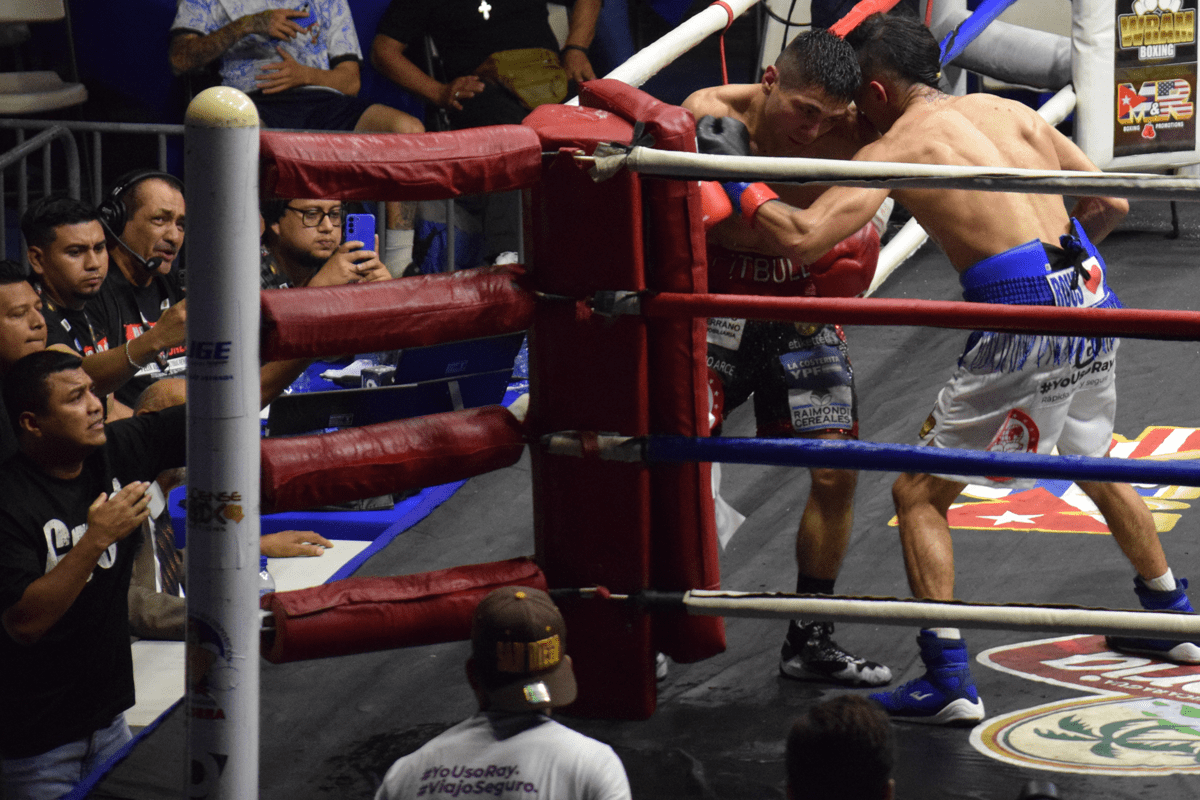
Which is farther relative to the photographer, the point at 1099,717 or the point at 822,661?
the point at 822,661

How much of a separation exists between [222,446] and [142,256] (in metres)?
2.20

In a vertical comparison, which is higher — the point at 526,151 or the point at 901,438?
the point at 526,151

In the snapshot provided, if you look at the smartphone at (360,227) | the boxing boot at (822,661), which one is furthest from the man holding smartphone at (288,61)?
the boxing boot at (822,661)

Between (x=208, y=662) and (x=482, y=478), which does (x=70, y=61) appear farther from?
(x=208, y=662)

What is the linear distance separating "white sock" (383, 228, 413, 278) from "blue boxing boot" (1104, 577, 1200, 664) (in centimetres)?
332

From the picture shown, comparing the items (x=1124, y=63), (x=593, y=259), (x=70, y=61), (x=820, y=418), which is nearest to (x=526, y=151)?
(x=593, y=259)

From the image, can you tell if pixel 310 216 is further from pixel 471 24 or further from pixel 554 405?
pixel 554 405

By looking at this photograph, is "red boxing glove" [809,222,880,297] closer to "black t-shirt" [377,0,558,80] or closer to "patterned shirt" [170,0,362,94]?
"black t-shirt" [377,0,558,80]

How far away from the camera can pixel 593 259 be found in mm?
2168

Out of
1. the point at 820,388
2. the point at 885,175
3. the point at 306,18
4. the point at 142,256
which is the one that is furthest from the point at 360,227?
the point at 885,175

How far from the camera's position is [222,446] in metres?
1.88

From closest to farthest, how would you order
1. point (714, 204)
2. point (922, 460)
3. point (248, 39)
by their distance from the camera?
point (922, 460) < point (714, 204) < point (248, 39)

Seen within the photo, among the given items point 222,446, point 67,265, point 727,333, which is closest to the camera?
point 222,446

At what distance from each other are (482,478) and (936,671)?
6.14ft
